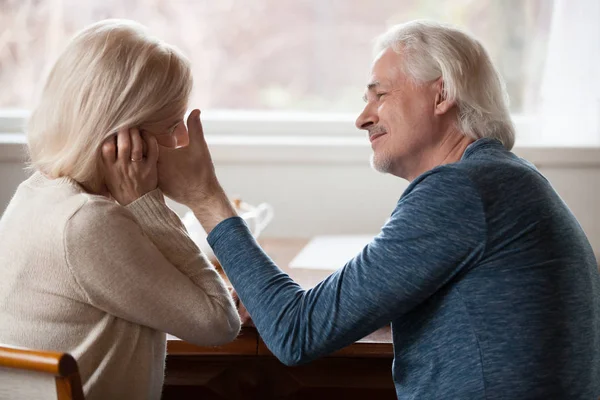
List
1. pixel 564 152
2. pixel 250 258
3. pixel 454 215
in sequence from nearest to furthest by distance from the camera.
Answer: pixel 454 215, pixel 250 258, pixel 564 152

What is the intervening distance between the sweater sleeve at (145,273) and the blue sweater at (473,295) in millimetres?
109

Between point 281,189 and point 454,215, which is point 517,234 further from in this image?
point 281,189

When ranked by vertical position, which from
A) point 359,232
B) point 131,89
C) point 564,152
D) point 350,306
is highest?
point 131,89

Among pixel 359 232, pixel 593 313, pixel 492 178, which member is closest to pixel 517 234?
pixel 492 178

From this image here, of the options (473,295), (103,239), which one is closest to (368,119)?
(473,295)

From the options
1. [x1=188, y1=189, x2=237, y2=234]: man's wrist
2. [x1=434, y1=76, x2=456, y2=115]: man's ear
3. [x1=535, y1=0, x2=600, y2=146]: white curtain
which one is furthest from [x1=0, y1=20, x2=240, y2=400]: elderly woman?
[x1=535, y1=0, x2=600, y2=146]: white curtain

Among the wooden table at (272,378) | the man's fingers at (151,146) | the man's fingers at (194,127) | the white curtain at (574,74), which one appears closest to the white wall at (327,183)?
the white curtain at (574,74)

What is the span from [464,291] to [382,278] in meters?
0.12

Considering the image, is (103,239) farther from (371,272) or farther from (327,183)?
(327,183)

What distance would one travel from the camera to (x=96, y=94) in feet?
3.76

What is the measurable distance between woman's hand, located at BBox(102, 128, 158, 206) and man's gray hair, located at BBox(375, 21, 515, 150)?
1.52 feet

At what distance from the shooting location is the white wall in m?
2.46

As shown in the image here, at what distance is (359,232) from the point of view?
253cm

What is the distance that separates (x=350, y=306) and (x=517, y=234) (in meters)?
0.26
